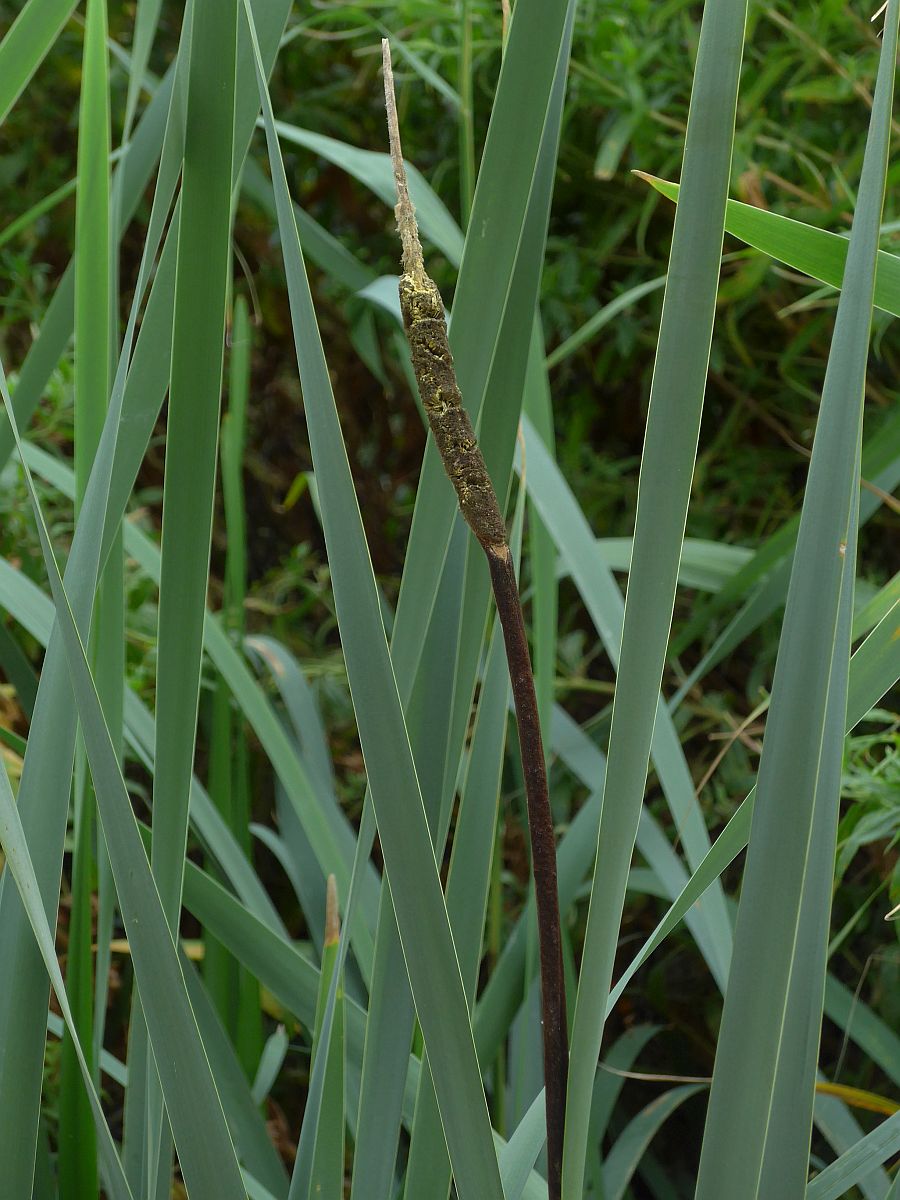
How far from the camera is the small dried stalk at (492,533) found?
8.5 inches

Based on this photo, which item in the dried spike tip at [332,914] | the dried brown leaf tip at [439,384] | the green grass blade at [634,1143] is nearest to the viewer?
the dried brown leaf tip at [439,384]

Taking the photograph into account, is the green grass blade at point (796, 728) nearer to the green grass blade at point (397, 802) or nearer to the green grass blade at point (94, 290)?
the green grass blade at point (397, 802)

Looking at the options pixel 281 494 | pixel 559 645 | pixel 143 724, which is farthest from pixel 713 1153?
pixel 281 494

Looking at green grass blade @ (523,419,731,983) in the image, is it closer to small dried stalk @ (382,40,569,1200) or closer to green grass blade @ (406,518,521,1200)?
green grass blade @ (406,518,521,1200)

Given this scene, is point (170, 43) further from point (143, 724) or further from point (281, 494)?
point (143, 724)

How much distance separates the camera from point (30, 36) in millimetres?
347

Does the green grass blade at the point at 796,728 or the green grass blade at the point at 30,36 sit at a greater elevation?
the green grass blade at the point at 30,36

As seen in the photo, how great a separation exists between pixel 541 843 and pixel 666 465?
9 centimetres

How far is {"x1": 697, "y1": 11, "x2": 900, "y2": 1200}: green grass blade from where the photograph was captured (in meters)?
0.23

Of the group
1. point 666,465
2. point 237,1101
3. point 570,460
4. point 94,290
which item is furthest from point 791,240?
point 570,460

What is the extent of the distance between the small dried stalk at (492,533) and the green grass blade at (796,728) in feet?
0.13

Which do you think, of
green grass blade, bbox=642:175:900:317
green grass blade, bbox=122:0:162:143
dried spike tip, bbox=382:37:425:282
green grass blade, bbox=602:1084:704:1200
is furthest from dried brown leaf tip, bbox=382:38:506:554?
green grass blade, bbox=602:1084:704:1200

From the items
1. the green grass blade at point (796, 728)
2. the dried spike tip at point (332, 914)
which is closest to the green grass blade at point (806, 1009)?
the green grass blade at point (796, 728)

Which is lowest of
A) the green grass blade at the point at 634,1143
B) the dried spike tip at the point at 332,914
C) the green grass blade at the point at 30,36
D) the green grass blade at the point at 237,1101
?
the green grass blade at the point at 634,1143
